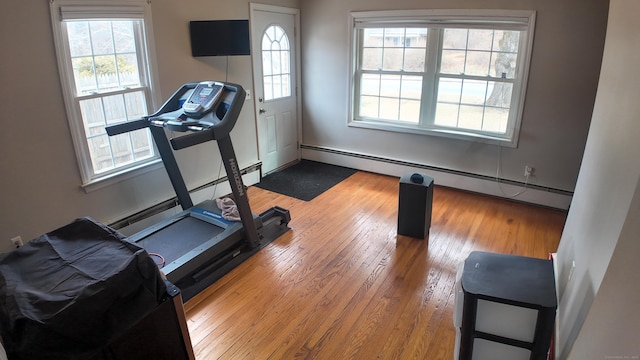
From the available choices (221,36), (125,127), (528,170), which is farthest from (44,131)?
(528,170)

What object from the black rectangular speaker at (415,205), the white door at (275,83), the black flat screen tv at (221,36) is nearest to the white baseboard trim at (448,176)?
the white door at (275,83)

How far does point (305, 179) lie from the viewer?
5125mm

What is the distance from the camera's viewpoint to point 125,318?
4.90 ft

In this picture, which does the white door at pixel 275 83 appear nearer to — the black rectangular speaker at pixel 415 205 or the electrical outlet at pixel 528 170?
the black rectangular speaker at pixel 415 205

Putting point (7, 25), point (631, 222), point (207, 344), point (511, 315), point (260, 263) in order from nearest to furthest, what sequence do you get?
1. point (631, 222)
2. point (511, 315)
3. point (207, 344)
4. point (7, 25)
5. point (260, 263)

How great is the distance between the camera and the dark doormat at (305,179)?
15.6ft

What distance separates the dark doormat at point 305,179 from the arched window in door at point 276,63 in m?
1.04

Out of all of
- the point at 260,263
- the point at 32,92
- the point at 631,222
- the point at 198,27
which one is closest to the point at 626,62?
the point at 631,222

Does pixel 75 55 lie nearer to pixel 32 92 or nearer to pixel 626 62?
pixel 32 92

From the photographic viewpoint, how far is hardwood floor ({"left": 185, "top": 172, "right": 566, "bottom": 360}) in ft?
7.94

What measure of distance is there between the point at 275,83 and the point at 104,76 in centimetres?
227

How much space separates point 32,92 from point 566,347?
12.1 feet

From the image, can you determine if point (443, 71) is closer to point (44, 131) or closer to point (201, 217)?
point (201, 217)

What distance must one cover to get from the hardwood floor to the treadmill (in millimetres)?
154
